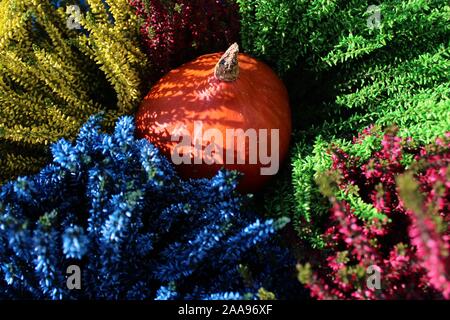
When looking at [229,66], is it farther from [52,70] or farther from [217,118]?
[52,70]

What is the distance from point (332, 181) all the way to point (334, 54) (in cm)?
41

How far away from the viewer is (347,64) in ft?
3.93

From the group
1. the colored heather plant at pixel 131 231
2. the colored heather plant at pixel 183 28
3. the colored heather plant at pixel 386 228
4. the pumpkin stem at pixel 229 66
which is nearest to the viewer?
the colored heather plant at pixel 386 228

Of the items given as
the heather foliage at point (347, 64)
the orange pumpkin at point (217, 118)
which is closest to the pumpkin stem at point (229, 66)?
the orange pumpkin at point (217, 118)


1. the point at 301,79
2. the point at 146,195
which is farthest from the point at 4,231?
the point at 301,79

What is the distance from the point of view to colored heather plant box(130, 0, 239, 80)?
1.16m

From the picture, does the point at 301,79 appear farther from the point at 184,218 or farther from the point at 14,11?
the point at 14,11

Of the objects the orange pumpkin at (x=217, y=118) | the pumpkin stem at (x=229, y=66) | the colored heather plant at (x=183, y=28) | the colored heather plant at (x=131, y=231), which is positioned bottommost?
the colored heather plant at (x=131, y=231)

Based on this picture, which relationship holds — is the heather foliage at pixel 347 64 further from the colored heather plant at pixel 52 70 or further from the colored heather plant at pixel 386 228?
the colored heather plant at pixel 52 70

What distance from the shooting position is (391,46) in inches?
46.4

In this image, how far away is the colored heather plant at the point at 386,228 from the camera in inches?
29.2

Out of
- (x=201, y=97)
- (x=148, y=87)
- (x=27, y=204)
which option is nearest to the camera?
(x=27, y=204)

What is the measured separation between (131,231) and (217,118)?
322 millimetres

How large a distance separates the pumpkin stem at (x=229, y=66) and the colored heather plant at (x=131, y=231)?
0.72 feet
